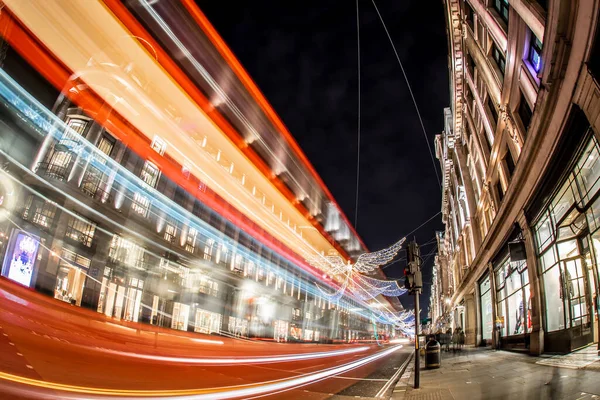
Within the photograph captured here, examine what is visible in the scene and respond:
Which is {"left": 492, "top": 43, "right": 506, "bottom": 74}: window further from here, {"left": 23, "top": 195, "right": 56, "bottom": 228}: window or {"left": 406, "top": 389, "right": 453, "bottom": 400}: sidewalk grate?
{"left": 23, "top": 195, "right": 56, "bottom": 228}: window

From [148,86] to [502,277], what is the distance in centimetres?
2119

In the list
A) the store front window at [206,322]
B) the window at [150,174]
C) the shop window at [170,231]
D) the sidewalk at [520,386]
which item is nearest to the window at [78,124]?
the window at [150,174]

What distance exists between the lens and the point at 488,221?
2109 centimetres

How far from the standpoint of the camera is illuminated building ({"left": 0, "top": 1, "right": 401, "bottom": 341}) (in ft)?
33.2

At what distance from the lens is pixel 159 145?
13141mm

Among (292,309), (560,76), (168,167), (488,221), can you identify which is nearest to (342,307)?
(292,309)

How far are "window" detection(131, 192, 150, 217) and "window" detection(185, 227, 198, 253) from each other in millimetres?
4737

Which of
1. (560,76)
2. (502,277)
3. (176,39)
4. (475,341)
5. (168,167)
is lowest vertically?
(475,341)

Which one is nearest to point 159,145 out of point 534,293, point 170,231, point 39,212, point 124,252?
point 39,212

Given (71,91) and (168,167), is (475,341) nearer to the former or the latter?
(168,167)

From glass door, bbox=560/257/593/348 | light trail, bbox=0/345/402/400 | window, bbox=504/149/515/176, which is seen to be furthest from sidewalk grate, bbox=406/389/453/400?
window, bbox=504/149/515/176

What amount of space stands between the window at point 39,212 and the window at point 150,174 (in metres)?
5.75

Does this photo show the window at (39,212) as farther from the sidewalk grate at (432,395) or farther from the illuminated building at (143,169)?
the sidewalk grate at (432,395)

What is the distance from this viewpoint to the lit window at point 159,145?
12914mm
